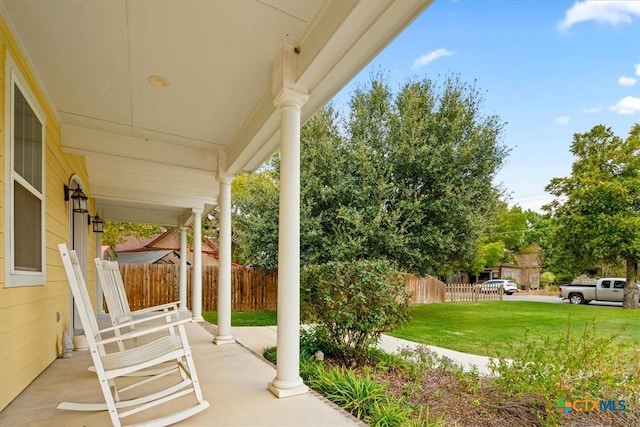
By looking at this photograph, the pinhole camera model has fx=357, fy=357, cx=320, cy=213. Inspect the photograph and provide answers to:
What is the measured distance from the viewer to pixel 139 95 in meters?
3.48

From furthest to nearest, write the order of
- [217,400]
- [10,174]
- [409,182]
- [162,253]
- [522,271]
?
1. [522,271]
2. [162,253]
3. [409,182]
4. [217,400]
5. [10,174]

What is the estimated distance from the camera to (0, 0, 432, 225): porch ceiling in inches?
89.4

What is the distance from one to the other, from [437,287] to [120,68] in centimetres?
1329

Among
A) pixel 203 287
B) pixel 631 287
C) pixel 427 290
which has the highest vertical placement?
pixel 203 287

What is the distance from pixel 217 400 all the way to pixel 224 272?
2.30 meters

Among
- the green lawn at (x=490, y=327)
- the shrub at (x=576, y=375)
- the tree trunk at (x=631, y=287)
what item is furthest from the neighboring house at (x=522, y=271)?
the shrub at (x=576, y=375)

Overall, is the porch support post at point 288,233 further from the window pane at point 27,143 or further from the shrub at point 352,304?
the window pane at point 27,143

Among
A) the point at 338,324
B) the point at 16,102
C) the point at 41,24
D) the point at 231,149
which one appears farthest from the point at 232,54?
the point at 338,324

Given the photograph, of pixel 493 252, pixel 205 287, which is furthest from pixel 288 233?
pixel 493 252

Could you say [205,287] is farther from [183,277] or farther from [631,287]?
[631,287]

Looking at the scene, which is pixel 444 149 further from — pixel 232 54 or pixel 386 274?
pixel 232 54

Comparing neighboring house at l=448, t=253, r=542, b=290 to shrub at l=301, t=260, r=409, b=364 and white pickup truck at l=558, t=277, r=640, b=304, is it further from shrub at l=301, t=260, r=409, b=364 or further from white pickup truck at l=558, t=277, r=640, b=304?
shrub at l=301, t=260, r=409, b=364

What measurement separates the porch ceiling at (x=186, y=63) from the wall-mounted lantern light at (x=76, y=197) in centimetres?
64

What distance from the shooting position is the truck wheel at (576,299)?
13.3 m
